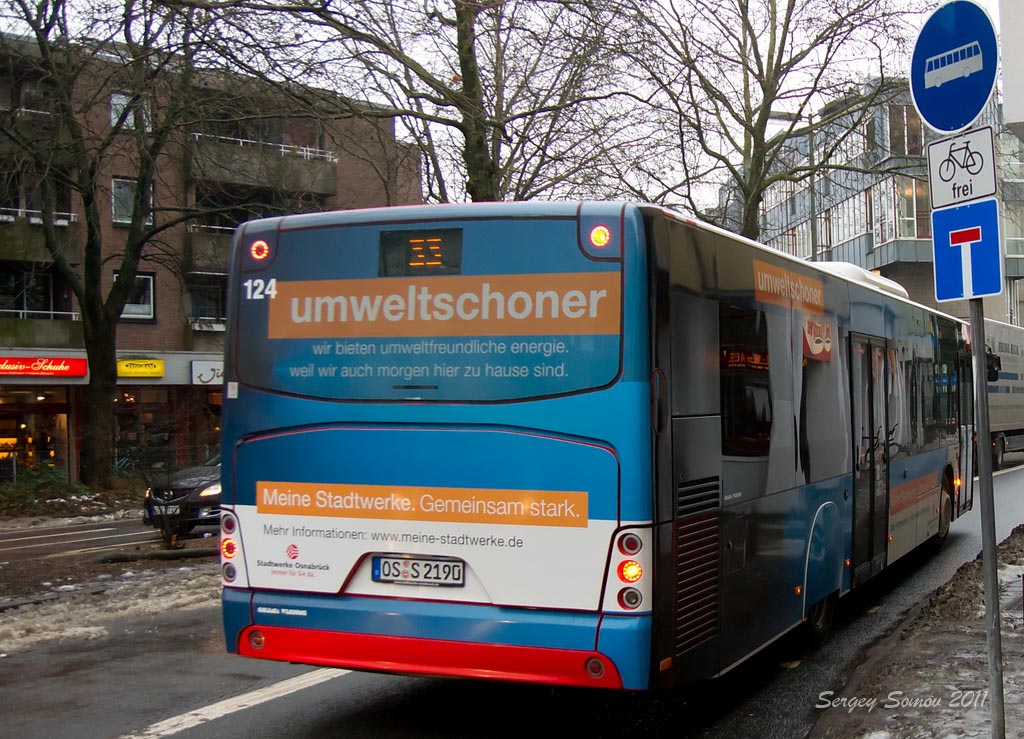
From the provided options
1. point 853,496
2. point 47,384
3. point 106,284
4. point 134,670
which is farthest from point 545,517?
point 106,284

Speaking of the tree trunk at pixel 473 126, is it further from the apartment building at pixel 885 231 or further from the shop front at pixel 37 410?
the shop front at pixel 37 410

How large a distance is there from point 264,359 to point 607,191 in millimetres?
15847

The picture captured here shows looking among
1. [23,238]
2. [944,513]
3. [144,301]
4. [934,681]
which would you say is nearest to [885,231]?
[144,301]

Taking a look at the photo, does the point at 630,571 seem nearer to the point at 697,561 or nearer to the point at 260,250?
the point at 697,561

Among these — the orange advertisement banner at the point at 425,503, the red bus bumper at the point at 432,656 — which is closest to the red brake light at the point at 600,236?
the orange advertisement banner at the point at 425,503

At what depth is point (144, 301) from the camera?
1409 inches

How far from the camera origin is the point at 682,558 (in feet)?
17.8

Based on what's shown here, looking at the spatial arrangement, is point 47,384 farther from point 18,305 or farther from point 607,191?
point 607,191

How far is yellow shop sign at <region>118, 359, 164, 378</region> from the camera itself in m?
34.2

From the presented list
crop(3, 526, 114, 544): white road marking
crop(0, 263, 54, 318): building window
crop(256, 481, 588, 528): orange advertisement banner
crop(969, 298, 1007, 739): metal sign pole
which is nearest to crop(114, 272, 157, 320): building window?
crop(0, 263, 54, 318): building window

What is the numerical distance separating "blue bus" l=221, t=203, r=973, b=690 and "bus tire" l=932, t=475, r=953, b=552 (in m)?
6.79

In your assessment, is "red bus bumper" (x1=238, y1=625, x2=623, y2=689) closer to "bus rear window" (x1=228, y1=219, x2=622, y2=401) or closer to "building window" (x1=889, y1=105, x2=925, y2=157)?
"bus rear window" (x1=228, y1=219, x2=622, y2=401)

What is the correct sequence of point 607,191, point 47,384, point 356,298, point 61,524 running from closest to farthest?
point 356,298
point 607,191
point 61,524
point 47,384

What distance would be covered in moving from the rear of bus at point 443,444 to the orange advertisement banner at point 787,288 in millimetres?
1548
